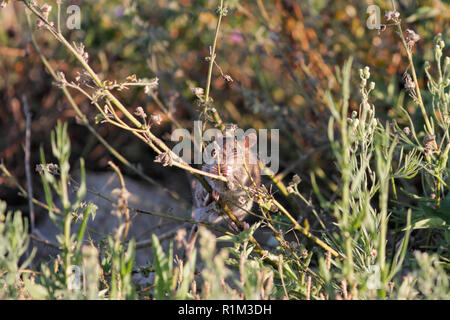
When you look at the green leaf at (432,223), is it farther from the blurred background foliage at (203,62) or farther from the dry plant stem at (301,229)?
the blurred background foliage at (203,62)

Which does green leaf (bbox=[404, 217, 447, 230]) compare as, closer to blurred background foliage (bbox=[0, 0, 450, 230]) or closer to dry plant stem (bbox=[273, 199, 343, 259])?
dry plant stem (bbox=[273, 199, 343, 259])

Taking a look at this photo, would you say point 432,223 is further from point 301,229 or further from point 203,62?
point 203,62

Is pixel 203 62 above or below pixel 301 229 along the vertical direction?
above

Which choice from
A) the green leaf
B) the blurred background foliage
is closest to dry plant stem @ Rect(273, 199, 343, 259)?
the green leaf

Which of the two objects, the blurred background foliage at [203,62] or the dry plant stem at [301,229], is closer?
the dry plant stem at [301,229]

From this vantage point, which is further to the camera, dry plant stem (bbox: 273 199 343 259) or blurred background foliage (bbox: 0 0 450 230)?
blurred background foliage (bbox: 0 0 450 230)

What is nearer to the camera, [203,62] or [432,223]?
[432,223]

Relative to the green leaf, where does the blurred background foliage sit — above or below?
above

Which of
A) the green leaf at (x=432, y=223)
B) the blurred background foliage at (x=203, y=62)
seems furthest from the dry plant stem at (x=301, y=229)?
the blurred background foliage at (x=203, y=62)

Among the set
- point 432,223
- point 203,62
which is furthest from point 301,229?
point 203,62

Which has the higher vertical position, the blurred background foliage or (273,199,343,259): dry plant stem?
the blurred background foliage

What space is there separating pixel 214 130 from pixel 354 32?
145cm
